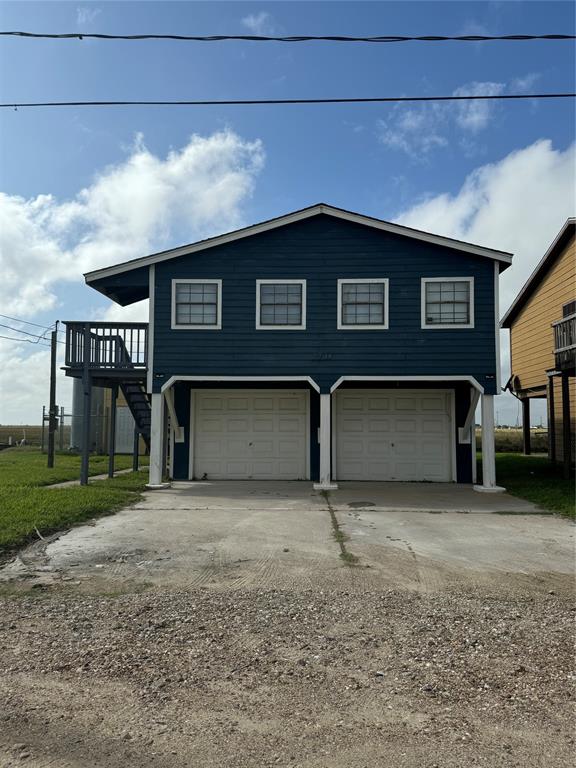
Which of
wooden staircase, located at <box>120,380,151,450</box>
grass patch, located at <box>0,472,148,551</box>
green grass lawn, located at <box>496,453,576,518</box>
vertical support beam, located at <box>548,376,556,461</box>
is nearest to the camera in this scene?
grass patch, located at <box>0,472,148,551</box>

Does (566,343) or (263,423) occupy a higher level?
(566,343)

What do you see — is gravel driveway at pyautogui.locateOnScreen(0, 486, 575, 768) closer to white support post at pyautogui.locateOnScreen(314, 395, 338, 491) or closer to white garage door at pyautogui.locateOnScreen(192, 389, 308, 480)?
white support post at pyautogui.locateOnScreen(314, 395, 338, 491)

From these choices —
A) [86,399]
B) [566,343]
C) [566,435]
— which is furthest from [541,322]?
[86,399]

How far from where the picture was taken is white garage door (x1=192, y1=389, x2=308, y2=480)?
1480 centimetres

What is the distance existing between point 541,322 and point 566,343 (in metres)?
5.84

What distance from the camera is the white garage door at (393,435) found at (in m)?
14.6

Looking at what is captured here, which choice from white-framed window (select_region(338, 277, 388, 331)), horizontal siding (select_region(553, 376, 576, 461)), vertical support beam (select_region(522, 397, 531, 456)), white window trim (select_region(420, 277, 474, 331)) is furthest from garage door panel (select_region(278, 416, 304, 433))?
vertical support beam (select_region(522, 397, 531, 456))

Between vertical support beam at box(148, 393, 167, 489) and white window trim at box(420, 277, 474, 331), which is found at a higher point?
white window trim at box(420, 277, 474, 331)

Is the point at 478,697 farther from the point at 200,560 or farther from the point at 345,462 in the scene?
the point at 345,462

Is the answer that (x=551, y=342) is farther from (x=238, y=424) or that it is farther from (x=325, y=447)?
(x=238, y=424)

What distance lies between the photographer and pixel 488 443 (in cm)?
1250

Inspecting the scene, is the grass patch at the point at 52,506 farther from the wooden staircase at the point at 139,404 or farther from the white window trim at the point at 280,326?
the white window trim at the point at 280,326

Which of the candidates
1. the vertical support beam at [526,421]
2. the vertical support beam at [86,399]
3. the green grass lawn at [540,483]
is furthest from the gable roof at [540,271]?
the vertical support beam at [86,399]

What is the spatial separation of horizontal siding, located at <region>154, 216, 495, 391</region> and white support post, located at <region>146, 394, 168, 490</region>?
554mm
